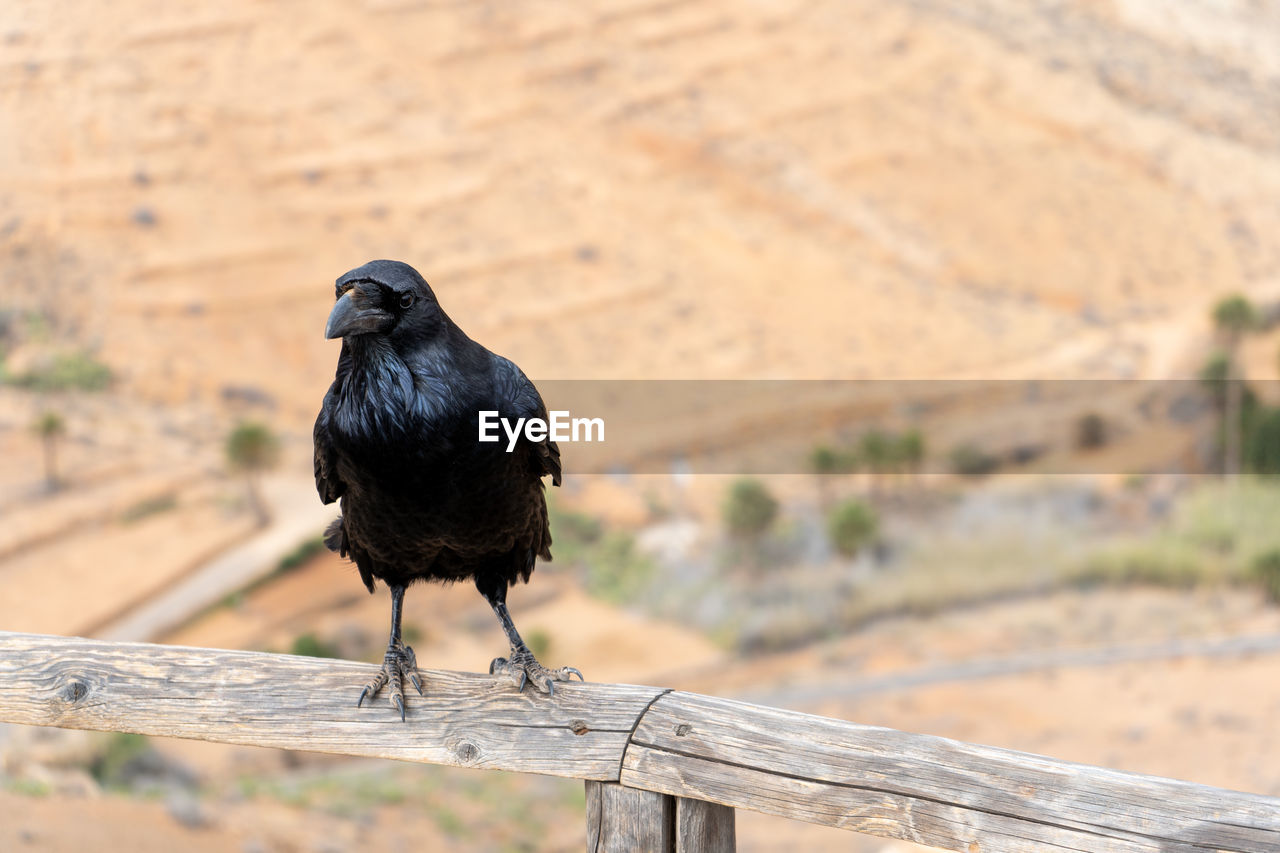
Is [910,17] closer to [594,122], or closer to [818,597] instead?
[594,122]

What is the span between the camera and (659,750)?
2.42 metres

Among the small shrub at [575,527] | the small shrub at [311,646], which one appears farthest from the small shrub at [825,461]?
the small shrub at [311,646]

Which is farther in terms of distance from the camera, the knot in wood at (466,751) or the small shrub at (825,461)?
the small shrub at (825,461)

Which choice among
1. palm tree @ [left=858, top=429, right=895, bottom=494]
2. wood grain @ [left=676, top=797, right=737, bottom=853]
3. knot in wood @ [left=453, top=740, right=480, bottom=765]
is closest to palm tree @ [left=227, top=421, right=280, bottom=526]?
palm tree @ [left=858, top=429, right=895, bottom=494]

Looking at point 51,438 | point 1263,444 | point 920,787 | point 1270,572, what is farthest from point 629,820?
point 1263,444

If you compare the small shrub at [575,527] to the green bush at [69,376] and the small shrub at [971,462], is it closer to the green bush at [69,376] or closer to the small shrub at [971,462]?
the small shrub at [971,462]

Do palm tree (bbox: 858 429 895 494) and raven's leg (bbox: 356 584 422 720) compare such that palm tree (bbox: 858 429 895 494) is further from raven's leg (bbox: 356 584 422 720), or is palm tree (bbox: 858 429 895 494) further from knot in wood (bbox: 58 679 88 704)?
knot in wood (bbox: 58 679 88 704)

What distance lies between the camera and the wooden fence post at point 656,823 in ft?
7.95

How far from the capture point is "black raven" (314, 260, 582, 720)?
250cm

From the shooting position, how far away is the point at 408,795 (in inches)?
446

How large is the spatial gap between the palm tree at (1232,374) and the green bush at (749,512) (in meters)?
7.67

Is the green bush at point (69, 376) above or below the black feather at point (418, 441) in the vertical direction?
below

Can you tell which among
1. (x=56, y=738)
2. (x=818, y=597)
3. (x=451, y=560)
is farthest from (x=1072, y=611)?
(x=451, y=560)

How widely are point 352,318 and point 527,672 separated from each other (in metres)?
0.86
